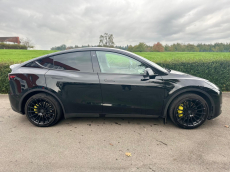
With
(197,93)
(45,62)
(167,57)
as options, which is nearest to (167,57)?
(167,57)

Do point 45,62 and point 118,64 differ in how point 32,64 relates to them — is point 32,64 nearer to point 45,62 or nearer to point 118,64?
point 45,62

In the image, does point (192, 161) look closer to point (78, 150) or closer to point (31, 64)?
point (78, 150)

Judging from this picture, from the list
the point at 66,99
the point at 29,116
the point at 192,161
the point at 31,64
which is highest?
the point at 31,64

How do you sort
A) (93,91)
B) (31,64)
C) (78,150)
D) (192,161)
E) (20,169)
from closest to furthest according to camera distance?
(20,169) < (192,161) < (78,150) < (93,91) < (31,64)

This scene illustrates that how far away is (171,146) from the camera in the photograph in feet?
8.34

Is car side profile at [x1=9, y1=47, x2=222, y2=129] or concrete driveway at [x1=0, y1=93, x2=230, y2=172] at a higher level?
car side profile at [x1=9, y1=47, x2=222, y2=129]

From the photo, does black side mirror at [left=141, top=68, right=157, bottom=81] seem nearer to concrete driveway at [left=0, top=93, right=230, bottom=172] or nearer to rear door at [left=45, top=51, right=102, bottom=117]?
rear door at [left=45, top=51, right=102, bottom=117]

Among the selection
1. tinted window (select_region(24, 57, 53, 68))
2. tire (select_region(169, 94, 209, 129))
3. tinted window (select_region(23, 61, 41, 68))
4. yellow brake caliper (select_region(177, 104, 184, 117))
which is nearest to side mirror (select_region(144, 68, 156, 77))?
tire (select_region(169, 94, 209, 129))

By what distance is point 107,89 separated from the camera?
294 centimetres

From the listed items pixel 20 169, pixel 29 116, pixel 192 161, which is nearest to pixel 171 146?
pixel 192 161

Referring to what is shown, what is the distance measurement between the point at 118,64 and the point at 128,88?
58 cm

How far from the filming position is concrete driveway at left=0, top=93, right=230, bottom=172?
2.11 metres

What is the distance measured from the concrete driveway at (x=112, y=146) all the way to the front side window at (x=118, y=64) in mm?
1176

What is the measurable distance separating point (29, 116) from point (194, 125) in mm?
3383
